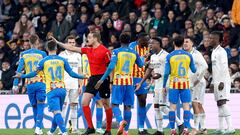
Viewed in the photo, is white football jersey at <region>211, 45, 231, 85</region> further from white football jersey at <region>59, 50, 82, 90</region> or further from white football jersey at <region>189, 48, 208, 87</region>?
white football jersey at <region>59, 50, 82, 90</region>

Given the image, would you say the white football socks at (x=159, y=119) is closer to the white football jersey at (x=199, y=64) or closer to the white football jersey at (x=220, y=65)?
the white football jersey at (x=199, y=64)

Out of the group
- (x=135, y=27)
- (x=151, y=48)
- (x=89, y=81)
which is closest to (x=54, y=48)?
(x=89, y=81)

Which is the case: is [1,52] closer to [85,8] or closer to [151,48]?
[85,8]

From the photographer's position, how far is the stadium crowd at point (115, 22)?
3259cm

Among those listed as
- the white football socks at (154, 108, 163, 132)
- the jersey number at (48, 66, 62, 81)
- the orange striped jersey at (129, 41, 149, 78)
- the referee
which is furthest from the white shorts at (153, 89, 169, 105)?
the jersey number at (48, 66, 62, 81)

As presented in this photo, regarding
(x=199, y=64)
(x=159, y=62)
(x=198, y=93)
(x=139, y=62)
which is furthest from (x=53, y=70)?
(x=198, y=93)

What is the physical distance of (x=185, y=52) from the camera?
25.2m

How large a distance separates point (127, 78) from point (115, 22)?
391 inches

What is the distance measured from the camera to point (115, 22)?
34.8m

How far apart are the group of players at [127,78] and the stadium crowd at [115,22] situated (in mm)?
4410

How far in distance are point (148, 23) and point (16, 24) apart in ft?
16.6

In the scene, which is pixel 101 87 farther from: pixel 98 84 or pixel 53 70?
pixel 53 70

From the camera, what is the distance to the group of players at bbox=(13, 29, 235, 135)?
24672mm

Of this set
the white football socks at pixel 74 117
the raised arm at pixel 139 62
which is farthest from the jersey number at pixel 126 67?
the white football socks at pixel 74 117
